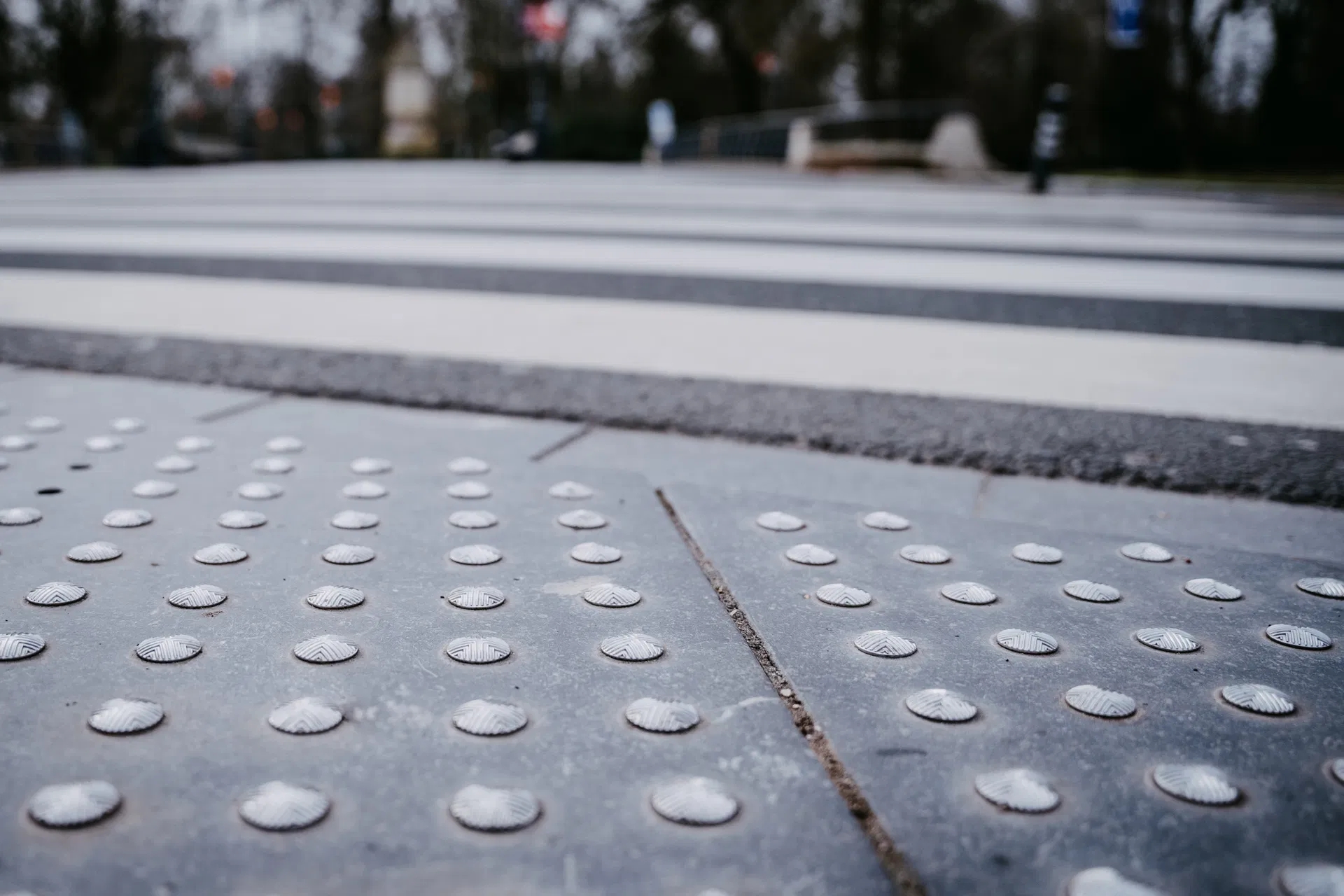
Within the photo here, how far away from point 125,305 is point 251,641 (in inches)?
129

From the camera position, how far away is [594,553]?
1800 millimetres

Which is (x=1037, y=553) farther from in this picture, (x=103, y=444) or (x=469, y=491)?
(x=103, y=444)

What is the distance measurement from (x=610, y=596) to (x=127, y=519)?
0.93 meters

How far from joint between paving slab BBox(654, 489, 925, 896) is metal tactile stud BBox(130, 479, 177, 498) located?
41.0 inches

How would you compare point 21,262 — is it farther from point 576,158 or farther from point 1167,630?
point 576,158

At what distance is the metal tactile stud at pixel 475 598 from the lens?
1.59 meters

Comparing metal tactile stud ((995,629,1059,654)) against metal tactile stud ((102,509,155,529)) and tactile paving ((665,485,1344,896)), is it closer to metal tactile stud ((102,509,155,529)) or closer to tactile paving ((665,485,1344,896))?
tactile paving ((665,485,1344,896))

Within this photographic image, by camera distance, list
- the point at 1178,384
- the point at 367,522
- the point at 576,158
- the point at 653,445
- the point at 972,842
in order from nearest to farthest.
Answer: the point at 972,842 → the point at 367,522 → the point at 653,445 → the point at 1178,384 → the point at 576,158

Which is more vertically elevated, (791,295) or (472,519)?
(791,295)

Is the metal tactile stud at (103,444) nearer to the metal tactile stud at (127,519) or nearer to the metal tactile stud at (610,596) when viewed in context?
the metal tactile stud at (127,519)

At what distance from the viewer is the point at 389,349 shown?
11.2ft

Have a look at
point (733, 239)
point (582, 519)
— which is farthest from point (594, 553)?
point (733, 239)

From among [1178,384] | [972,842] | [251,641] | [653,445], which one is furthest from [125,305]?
[972,842]

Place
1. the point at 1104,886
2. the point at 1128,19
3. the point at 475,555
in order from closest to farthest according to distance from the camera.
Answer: the point at 1104,886 → the point at 475,555 → the point at 1128,19
